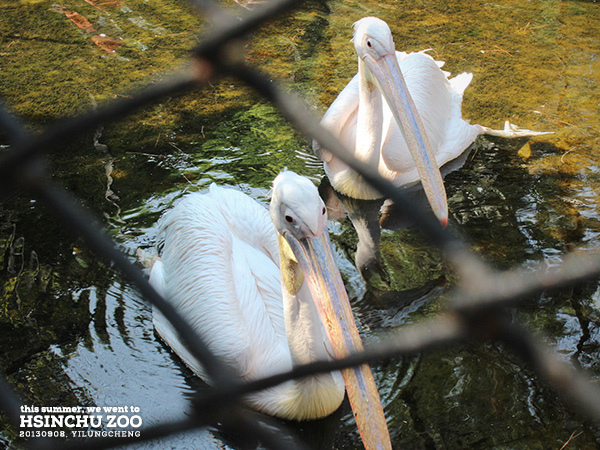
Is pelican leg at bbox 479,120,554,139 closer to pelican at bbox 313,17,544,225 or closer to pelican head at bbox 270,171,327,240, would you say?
pelican at bbox 313,17,544,225

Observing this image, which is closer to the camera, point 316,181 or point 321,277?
point 321,277

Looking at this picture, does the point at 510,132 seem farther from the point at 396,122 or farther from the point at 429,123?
the point at 396,122

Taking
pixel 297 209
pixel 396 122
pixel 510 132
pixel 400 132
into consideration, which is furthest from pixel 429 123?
pixel 297 209

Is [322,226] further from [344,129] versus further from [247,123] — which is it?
[247,123]

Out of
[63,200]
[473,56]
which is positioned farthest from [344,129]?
[63,200]

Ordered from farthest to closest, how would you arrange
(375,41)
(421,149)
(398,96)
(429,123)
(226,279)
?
(429,123) < (375,41) < (398,96) < (421,149) < (226,279)

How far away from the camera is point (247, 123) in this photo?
15.2ft

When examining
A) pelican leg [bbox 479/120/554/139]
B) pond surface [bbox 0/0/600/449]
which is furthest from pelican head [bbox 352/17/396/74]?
pelican leg [bbox 479/120/554/139]

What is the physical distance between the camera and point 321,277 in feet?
6.73

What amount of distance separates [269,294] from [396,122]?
1.39 meters

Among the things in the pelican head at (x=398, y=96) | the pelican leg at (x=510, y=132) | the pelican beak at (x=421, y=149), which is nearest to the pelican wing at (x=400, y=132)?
the pelican leg at (x=510, y=132)

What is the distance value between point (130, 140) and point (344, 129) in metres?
1.46

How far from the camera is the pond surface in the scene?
2.63 m

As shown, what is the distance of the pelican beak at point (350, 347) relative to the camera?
185 centimetres
